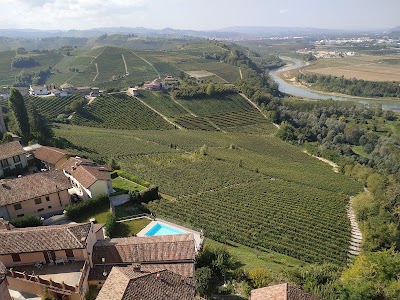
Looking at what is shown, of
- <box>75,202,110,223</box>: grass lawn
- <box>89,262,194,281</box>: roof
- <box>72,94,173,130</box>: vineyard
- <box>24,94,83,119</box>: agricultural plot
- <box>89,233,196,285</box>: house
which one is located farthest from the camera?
<box>24,94,83,119</box>: agricultural plot

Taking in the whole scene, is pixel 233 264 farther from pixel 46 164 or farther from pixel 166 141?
pixel 166 141

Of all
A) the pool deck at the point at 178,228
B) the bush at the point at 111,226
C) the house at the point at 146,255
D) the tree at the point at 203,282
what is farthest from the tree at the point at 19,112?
the tree at the point at 203,282

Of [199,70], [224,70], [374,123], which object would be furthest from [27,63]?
[374,123]

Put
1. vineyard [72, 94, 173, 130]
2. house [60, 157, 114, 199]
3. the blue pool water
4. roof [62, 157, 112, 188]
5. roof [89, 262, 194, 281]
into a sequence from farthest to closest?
1. vineyard [72, 94, 173, 130]
2. roof [62, 157, 112, 188]
3. house [60, 157, 114, 199]
4. the blue pool water
5. roof [89, 262, 194, 281]

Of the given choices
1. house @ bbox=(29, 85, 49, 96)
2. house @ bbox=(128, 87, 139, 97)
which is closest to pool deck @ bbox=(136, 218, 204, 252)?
house @ bbox=(128, 87, 139, 97)

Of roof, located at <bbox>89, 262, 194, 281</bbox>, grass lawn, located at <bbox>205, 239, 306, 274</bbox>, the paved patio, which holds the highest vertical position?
the paved patio

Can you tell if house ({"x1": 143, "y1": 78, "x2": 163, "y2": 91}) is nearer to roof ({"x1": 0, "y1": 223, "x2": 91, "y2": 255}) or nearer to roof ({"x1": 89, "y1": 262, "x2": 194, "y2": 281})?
roof ({"x1": 0, "y1": 223, "x2": 91, "y2": 255})
